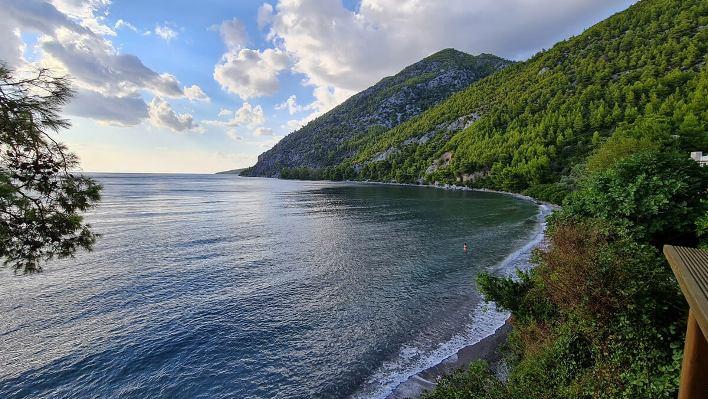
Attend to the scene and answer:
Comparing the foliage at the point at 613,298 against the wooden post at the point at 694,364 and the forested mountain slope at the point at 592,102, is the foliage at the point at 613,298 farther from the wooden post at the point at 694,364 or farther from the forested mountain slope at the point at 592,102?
the forested mountain slope at the point at 592,102

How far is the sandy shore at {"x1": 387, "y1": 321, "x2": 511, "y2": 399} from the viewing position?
1631cm

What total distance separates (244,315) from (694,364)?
2449 cm

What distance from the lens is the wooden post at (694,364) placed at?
6.04 m

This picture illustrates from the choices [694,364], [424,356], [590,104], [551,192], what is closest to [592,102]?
[590,104]

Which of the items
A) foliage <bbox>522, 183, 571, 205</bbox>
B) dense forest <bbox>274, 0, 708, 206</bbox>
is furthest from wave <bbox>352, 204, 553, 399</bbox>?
foliage <bbox>522, 183, 571, 205</bbox>

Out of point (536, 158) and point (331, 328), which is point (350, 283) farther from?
point (536, 158)

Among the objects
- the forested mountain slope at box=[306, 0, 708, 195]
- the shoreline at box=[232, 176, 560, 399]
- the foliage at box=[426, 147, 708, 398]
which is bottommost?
the shoreline at box=[232, 176, 560, 399]

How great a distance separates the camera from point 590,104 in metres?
126

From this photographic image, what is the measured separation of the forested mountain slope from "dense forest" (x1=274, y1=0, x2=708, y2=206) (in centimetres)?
34

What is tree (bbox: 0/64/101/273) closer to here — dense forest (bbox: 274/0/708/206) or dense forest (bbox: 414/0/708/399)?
dense forest (bbox: 414/0/708/399)

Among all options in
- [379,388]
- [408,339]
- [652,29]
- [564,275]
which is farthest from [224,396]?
[652,29]

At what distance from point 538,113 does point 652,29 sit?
5475 centimetres

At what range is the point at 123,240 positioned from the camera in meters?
48.7

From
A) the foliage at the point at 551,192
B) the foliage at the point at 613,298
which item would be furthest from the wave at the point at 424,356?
the foliage at the point at 551,192
